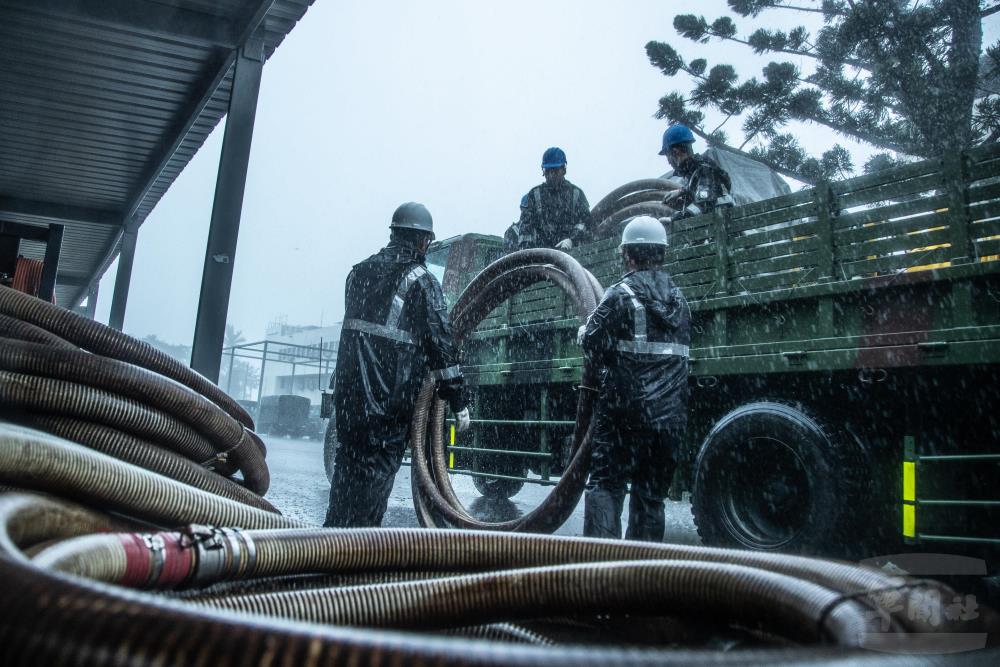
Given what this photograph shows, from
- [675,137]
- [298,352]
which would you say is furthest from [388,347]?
[298,352]

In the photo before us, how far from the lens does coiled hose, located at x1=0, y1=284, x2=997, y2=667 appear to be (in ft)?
2.82

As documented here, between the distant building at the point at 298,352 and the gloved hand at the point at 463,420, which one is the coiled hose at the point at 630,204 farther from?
the distant building at the point at 298,352

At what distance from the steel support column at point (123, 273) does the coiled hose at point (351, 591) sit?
44.3ft

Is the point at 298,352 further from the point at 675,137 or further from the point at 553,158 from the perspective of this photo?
the point at 675,137

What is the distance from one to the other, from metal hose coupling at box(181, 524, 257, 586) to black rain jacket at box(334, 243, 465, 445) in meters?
2.76

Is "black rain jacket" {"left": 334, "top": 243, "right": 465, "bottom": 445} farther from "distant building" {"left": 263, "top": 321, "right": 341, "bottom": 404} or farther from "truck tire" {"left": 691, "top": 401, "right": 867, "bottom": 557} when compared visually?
"distant building" {"left": 263, "top": 321, "right": 341, "bottom": 404}

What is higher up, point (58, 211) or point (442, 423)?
point (58, 211)

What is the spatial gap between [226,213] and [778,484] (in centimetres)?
546

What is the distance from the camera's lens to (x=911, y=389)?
4004 millimetres

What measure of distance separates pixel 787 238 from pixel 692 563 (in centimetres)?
336

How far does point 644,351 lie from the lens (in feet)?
15.3

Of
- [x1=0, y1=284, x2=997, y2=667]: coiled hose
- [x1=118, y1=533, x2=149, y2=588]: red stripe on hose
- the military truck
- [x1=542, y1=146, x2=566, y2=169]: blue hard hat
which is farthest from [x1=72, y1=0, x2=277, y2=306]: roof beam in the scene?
[x1=118, y1=533, x2=149, y2=588]: red stripe on hose

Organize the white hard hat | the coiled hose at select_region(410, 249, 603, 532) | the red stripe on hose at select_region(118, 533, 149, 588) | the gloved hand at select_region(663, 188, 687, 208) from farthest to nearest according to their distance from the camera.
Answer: the gloved hand at select_region(663, 188, 687, 208), the coiled hose at select_region(410, 249, 603, 532), the white hard hat, the red stripe on hose at select_region(118, 533, 149, 588)

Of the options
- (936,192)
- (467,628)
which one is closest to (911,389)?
(936,192)
